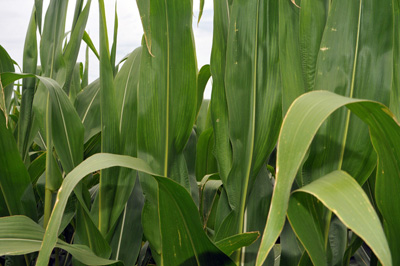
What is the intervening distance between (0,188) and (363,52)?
0.51m

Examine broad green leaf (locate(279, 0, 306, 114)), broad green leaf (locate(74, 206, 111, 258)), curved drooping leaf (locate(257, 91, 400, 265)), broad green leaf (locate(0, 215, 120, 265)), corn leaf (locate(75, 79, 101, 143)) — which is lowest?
broad green leaf (locate(74, 206, 111, 258))

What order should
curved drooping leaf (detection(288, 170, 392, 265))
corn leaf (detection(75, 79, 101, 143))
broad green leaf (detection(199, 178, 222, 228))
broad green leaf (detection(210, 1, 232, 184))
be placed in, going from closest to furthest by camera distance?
curved drooping leaf (detection(288, 170, 392, 265))
broad green leaf (detection(210, 1, 232, 184))
broad green leaf (detection(199, 178, 222, 228))
corn leaf (detection(75, 79, 101, 143))

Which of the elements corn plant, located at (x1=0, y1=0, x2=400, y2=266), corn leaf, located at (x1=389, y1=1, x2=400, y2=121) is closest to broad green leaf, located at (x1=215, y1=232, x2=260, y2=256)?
corn plant, located at (x1=0, y1=0, x2=400, y2=266)

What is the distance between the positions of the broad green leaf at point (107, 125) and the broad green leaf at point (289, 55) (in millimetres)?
215

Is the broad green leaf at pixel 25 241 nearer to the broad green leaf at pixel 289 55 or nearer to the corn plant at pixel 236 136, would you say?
the corn plant at pixel 236 136

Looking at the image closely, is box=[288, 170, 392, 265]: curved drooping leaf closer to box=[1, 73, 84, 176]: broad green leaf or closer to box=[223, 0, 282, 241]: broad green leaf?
box=[223, 0, 282, 241]: broad green leaf

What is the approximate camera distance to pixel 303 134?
10.9 inches

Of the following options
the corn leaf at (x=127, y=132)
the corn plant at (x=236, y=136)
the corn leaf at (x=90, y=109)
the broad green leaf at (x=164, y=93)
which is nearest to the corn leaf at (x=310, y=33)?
the corn plant at (x=236, y=136)

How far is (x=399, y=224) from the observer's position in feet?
1.21

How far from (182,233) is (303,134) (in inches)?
7.8

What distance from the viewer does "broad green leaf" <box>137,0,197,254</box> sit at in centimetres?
46

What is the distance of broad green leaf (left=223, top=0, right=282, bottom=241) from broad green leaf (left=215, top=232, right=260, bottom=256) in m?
0.05

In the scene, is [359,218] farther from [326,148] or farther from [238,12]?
[238,12]

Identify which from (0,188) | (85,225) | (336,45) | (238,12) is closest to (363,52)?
(336,45)
